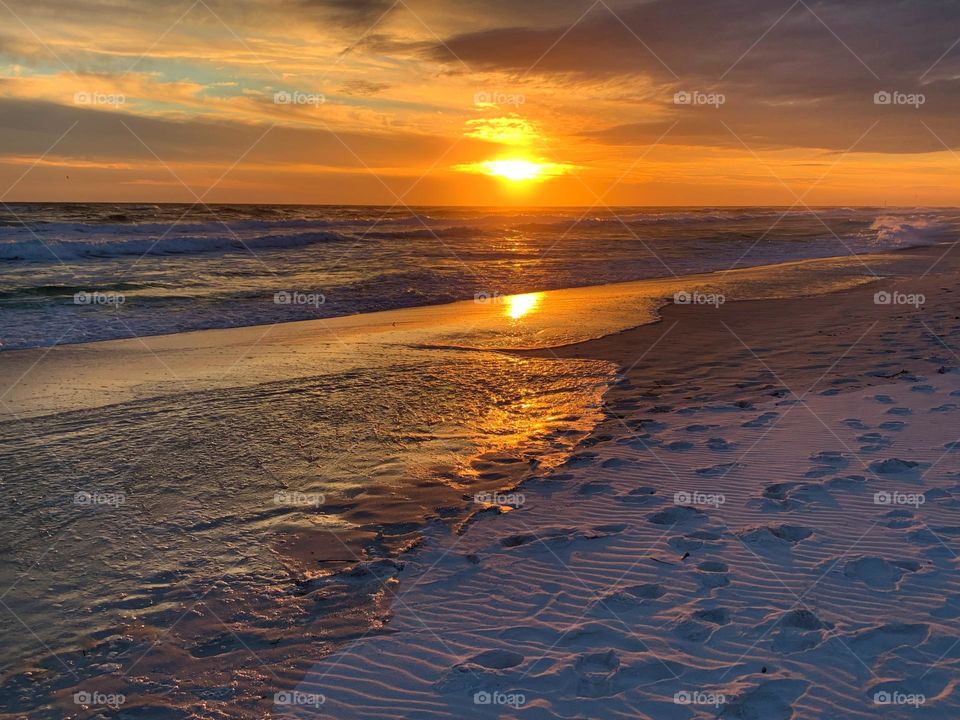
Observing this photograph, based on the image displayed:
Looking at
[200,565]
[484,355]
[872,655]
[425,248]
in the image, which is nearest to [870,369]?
[484,355]

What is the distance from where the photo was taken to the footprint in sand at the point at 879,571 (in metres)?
4.59

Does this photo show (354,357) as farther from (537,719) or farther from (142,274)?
(142,274)

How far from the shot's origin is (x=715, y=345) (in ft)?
Answer: 39.8

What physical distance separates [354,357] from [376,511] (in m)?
5.91

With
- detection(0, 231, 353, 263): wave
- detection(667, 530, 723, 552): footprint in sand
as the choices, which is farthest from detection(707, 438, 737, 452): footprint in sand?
detection(0, 231, 353, 263): wave

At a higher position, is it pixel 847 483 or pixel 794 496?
pixel 847 483

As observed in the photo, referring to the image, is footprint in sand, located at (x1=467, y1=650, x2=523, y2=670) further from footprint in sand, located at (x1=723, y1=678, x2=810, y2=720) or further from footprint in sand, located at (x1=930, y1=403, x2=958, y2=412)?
footprint in sand, located at (x1=930, y1=403, x2=958, y2=412)

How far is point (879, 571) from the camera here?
4723 mm

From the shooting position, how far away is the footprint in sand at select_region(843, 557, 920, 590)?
4.59 metres

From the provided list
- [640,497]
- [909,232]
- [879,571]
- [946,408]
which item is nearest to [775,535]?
[879,571]

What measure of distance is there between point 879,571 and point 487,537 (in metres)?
2.62

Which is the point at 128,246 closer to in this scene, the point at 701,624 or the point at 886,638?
the point at 701,624

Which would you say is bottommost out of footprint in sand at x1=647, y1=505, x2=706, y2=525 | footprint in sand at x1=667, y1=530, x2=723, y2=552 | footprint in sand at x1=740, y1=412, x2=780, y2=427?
footprint in sand at x1=667, y1=530, x2=723, y2=552

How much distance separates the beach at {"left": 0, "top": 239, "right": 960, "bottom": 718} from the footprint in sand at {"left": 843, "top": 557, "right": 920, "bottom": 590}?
0.02m
